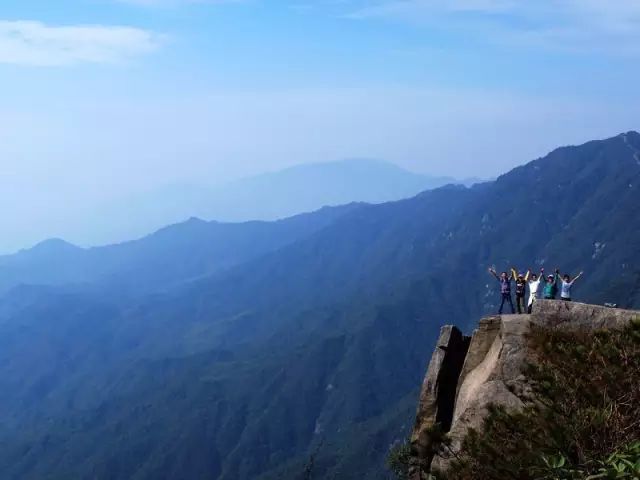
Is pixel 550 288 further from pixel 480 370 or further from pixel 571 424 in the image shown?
pixel 571 424

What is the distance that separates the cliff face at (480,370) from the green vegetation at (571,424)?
1.49 m

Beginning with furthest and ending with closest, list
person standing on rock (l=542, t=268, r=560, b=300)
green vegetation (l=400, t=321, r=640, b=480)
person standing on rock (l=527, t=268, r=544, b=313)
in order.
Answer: person standing on rock (l=527, t=268, r=544, b=313)
person standing on rock (l=542, t=268, r=560, b=300)
green vegetation (l=400, t=321, r=640, b=480)

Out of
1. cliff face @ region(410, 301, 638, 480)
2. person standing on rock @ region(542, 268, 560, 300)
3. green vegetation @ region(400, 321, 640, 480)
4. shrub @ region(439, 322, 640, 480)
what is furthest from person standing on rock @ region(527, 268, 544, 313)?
green vegetation @ region(400, 321, 640, 480)

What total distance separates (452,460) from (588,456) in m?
5.87

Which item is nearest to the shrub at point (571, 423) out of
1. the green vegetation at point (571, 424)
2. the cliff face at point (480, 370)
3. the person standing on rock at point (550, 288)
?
the green vegetation at point (571, 424)

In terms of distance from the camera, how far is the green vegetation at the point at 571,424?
16719mm

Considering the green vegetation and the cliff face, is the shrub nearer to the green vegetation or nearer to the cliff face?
the green vegetation

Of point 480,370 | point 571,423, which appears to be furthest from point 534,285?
point 571,423

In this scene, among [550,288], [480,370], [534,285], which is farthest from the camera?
[534,285]

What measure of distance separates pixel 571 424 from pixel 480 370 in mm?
11361

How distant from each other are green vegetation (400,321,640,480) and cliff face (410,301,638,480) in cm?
149

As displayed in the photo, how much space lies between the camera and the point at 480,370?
29.0 m

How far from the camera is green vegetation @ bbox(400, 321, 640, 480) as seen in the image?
16.7 m

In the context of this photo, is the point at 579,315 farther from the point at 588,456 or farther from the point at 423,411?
the point at 588,456
